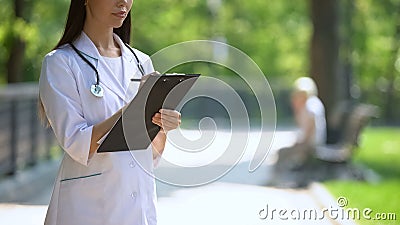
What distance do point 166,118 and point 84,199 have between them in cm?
36

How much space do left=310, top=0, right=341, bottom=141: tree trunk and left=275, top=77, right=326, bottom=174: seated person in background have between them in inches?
83.3

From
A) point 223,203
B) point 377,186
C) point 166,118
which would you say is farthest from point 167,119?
point 377,186

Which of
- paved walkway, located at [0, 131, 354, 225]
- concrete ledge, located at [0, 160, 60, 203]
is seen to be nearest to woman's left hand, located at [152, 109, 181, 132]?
paved walkway, located at [0, 131, 354, 225]

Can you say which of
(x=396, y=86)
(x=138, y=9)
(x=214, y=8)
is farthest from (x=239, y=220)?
(x=396, y=86)

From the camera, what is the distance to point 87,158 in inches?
113

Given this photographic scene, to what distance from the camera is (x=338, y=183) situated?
12.3 meters

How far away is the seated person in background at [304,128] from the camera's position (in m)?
12.5

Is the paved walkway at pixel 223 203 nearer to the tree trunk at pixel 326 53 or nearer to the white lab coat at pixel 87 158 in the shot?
the tree trunk at pixel 326 53

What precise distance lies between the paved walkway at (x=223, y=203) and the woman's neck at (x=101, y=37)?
5.42 m

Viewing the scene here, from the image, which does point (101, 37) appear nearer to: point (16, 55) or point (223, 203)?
point (223, 203)

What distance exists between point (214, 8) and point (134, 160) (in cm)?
3085

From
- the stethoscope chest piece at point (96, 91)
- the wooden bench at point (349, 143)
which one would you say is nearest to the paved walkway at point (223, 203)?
the wooden bench at point (349, 143)

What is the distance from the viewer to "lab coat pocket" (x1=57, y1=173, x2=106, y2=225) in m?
2.94

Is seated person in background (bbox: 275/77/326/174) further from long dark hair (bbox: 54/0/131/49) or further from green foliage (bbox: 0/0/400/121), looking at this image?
green foliage (bbox: 0/0/400/121)
